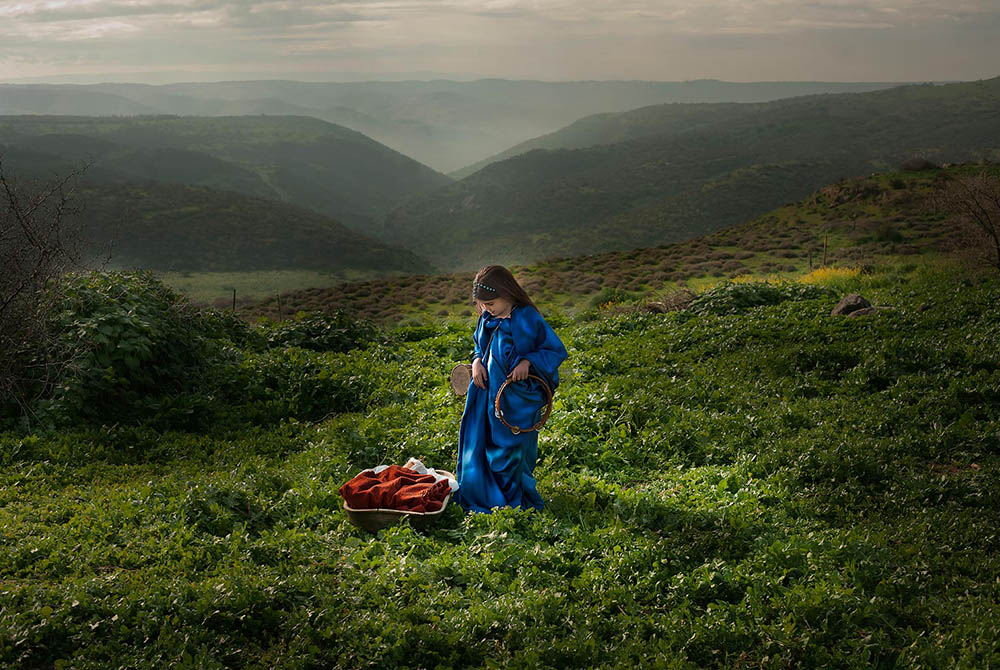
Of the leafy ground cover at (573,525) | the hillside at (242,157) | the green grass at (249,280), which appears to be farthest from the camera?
the hillside at (242,157)

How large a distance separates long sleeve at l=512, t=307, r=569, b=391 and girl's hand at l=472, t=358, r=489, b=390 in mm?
398

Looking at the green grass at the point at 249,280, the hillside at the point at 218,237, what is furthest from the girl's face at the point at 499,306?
the hillside at the point at 218,237

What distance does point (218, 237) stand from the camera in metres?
72.3

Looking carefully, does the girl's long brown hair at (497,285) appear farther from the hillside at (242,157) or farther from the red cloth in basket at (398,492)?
the hillside at (242,157)

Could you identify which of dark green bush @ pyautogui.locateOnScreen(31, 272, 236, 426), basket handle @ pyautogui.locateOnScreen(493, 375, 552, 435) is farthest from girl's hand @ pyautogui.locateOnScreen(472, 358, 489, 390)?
dark green bush @ pyautogui.locateOnScreen(31, 272, 236, 426)

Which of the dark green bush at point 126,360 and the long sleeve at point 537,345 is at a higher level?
the long sleeve at point 537,345

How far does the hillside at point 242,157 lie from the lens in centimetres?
10988

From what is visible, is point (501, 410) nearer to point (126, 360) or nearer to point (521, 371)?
point (521, 371)

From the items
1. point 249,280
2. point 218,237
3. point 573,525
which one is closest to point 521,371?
point 573,525

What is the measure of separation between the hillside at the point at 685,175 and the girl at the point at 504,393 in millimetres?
66280

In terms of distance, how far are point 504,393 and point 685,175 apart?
104 metres

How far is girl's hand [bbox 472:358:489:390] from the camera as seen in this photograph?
646 cm

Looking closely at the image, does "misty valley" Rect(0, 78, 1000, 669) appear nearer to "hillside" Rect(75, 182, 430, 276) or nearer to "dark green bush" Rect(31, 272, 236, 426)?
"dark green bush" Rect(31, 272, 236, 426)

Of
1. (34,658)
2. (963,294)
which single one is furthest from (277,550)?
(963,294)
